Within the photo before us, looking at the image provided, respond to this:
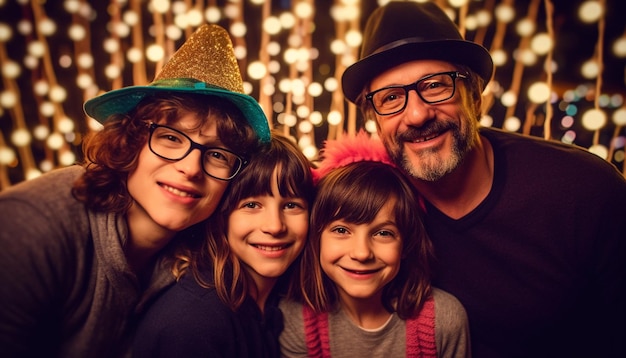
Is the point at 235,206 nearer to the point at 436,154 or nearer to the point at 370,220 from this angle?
the point at 370,220

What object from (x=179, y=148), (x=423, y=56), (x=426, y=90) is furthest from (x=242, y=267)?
(x=423, y=56)

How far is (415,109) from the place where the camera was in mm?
1720

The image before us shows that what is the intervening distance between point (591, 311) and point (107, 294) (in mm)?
2207

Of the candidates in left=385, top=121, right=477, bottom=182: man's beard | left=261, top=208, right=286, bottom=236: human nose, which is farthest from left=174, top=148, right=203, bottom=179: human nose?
left=385, top=121, right=477, bottom=182: man's beard

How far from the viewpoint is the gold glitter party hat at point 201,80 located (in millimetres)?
1460

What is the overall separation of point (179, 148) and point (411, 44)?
3.77 ft

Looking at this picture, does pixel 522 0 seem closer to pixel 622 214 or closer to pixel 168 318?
pixel 622 214

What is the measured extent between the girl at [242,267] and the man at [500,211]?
592 millimetres

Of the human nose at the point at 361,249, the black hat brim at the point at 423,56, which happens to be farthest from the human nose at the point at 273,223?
the black hat brim at the point at 423,56

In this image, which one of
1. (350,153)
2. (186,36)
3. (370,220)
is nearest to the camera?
(370,220)

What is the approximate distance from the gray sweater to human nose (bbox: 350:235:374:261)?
91 centimetres

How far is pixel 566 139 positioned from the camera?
505cm

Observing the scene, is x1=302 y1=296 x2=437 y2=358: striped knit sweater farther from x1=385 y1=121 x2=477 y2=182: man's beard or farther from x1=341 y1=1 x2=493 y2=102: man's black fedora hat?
x1=341 y1=1 x2=493 y2=102: man's black fedora hat

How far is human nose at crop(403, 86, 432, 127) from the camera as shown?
171 cm
